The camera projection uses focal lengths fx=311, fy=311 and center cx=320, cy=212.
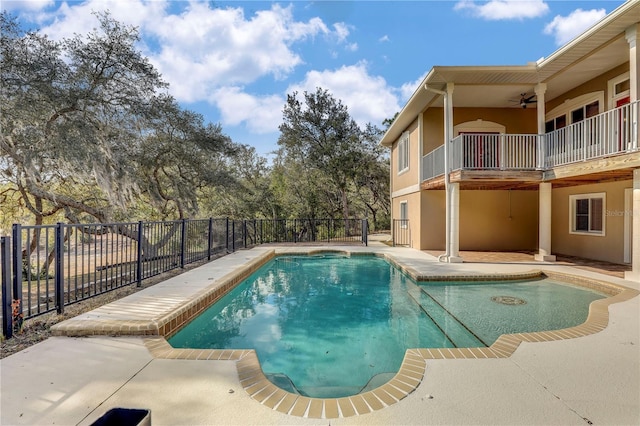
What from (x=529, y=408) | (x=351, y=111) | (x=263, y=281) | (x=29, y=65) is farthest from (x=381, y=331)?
(x=351, y=111)

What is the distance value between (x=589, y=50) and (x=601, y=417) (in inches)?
308

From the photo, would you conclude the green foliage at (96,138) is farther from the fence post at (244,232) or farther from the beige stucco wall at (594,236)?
the beige stucco wall at (594,236)

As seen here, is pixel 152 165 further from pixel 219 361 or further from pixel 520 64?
pixel 520 64

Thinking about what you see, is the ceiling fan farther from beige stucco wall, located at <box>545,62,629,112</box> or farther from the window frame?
the window frame

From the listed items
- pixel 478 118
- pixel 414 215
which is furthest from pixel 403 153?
pixel 478 118

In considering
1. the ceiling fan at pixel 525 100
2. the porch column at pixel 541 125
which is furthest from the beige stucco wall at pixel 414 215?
the ceiling fan at pixel 525 100

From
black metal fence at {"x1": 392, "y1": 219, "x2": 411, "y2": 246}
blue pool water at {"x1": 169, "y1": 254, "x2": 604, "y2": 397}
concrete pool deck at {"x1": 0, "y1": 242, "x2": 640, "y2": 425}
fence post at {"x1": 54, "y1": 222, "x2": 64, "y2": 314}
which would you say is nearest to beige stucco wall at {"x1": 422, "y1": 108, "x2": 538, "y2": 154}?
black metal fence at {"x1": 392, "y1": 219, "x2": 411, "y2": 246}

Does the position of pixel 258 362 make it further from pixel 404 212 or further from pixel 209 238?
pixel 404 212

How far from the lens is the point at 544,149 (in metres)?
7.96

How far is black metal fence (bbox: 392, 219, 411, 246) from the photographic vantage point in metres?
11.9

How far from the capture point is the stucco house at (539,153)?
20.6 feet

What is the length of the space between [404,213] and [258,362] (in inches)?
428

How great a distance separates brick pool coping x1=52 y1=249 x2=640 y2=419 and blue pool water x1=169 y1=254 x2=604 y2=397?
26 cm

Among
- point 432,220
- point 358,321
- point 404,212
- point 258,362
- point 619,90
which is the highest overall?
point 619,90
